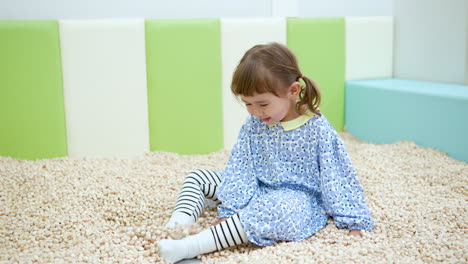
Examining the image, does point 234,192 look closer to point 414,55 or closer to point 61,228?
point 61,228

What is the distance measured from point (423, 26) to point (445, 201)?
116 centimetres

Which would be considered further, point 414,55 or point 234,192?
point 414,55

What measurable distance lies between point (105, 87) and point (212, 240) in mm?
1064

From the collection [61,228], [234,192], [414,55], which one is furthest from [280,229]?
[414,55]

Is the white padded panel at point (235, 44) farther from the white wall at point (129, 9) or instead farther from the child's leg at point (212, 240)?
the child's leg at point (212, 240)

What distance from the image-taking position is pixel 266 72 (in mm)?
1171

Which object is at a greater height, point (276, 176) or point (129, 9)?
point (129, 9)

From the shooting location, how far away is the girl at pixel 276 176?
113 centimetres

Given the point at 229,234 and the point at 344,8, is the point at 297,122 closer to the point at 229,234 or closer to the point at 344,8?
the point at 229,234

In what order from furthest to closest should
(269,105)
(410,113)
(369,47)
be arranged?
(369,47), (410,113), (269,105)

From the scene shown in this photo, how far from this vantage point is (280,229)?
1.13 meters

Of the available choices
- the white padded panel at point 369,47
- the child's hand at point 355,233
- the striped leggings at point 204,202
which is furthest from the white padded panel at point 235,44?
the child's hand at point 355,233

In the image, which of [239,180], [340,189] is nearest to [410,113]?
[340,189]

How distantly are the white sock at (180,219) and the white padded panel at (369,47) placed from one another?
1399 mm
